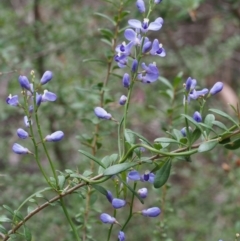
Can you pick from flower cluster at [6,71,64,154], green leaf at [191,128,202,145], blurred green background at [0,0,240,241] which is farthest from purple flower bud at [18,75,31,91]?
blurred green background at [0,0,240,241]

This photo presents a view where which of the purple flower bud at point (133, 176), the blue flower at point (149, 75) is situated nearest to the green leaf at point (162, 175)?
the purple flower bud at point (133, 176)

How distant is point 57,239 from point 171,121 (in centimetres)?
88

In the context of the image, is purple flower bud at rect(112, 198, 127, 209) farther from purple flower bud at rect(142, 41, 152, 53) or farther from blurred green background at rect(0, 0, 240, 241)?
blurred green background at rect(0, 0, 240, 241)

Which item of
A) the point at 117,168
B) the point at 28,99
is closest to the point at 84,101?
the point at 28,99

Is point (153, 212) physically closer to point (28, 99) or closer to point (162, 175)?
point (162, 175)

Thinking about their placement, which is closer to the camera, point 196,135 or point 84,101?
point 196,135

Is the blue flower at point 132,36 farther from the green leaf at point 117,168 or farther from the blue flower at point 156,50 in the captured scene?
the green leaf at point 117,168

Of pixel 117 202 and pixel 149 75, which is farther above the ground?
pixel 149 75

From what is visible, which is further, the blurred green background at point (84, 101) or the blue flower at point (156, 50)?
the blurred green background at point (84, 101)

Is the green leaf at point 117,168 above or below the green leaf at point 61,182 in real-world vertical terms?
above

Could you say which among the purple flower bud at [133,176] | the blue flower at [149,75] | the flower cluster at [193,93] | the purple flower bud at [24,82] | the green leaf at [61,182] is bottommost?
the green leaf at [61,182]

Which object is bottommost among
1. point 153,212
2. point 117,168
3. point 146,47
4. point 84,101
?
point 84,101

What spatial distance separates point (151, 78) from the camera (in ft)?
2.86

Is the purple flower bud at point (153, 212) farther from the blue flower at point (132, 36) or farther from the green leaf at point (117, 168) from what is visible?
the blue flower at point (132, 36)
